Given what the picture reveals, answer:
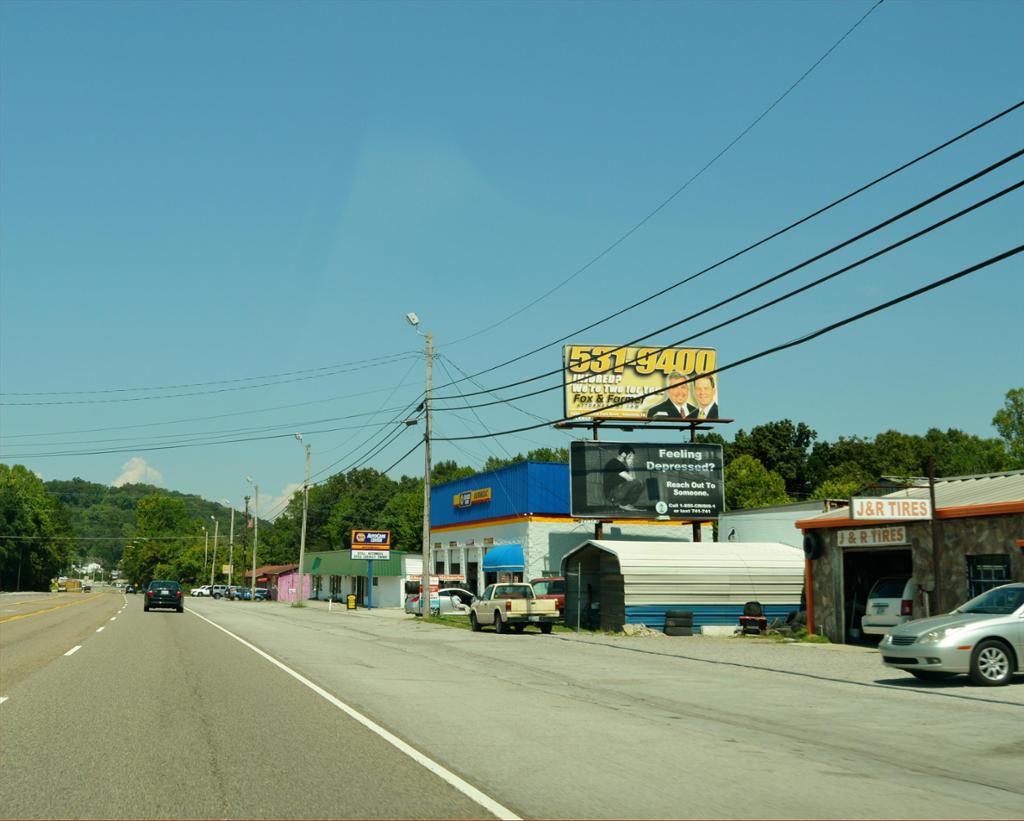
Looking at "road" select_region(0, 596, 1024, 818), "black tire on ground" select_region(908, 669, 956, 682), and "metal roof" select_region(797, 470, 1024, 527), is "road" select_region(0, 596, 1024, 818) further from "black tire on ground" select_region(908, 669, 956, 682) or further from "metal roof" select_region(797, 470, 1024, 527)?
"metal roof" select_region(797, 470, 1024, 527)

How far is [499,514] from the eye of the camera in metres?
57.8

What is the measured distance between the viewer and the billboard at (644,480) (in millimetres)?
45906

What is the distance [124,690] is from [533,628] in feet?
84.3

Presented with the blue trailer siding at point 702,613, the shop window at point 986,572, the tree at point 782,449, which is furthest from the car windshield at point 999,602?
the tree at point 782,449

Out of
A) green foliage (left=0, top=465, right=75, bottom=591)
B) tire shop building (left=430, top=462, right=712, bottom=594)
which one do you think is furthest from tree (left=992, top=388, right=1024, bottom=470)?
green foliage (left=0, top=465, right=75, bottom=591)

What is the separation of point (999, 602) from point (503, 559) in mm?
40179

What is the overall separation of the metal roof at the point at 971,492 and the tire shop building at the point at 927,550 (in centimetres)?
2

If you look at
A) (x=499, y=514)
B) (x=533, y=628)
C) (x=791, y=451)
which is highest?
(x=791, y=451)

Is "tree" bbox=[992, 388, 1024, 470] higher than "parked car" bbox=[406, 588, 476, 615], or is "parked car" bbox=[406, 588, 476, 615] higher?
"tree" bbox=[992, 388, 1024, 470]

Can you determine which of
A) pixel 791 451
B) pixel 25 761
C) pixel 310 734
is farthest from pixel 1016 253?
pixel 791 451

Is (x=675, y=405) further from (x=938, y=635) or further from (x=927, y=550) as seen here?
(x=938, y=635)

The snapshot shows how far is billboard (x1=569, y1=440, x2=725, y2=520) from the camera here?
151 ft

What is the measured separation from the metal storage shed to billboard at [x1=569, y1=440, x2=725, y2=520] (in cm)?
931

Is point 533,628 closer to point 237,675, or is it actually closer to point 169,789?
point 237,675
